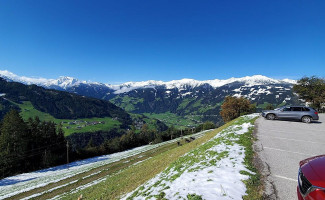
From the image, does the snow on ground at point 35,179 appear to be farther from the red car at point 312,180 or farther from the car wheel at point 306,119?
the car wheel at point 306,119

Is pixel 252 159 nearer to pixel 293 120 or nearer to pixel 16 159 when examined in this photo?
pixel 293 120

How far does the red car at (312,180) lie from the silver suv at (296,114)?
27.5 metres

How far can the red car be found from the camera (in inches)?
167

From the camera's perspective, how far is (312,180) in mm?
4605

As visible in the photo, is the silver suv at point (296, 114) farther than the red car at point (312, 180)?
Yes

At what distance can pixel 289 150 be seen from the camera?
12.6m

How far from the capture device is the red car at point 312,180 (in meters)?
4.23

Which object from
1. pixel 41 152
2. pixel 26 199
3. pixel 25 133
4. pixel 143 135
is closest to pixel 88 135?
pixel 143 135

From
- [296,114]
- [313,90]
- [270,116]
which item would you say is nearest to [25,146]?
[270,116]

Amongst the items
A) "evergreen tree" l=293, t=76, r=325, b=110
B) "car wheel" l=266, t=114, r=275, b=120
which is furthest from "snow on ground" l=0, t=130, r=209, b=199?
"evergreen tree" l=293, t=76, r=325, b=110

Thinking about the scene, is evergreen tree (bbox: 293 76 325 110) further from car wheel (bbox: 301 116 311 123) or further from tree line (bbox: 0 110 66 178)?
tree line (bbox: 0 110 66 178)

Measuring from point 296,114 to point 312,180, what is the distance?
29.5 meters

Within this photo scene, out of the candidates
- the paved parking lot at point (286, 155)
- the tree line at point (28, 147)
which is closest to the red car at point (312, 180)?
the paved parking lot at point (286, 155)

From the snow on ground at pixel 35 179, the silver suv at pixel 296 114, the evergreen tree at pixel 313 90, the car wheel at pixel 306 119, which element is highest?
the evergreen tree at pixel 313 90
